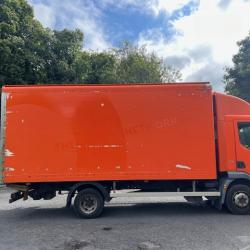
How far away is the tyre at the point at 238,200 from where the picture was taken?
9.44 metres

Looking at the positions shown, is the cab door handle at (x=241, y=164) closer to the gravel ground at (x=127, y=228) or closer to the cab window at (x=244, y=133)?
the cab window at (x=244, y=133)

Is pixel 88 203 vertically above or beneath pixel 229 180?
beneath

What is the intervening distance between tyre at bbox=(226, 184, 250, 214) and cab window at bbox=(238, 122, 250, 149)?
1220mm

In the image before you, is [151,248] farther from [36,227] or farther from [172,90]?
[172,90]

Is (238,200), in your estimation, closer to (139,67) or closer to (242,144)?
(242,144)

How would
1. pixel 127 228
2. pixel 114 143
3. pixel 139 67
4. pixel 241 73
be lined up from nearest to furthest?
pixel 127 228
pixel 114 143
pixel 241 73
pixel 139 67

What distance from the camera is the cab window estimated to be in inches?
383

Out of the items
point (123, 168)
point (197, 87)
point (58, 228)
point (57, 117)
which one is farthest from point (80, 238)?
point (197, 87)

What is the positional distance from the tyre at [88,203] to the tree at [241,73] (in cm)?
1638

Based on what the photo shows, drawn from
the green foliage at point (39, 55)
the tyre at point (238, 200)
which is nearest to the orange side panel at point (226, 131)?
the tyre at point (238, 200)

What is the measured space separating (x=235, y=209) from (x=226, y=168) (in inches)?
42.4

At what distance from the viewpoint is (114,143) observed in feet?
30.7

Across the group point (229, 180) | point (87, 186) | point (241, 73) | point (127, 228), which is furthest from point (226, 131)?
point (241, 73)

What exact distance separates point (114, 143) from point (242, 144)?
11.2 feet
